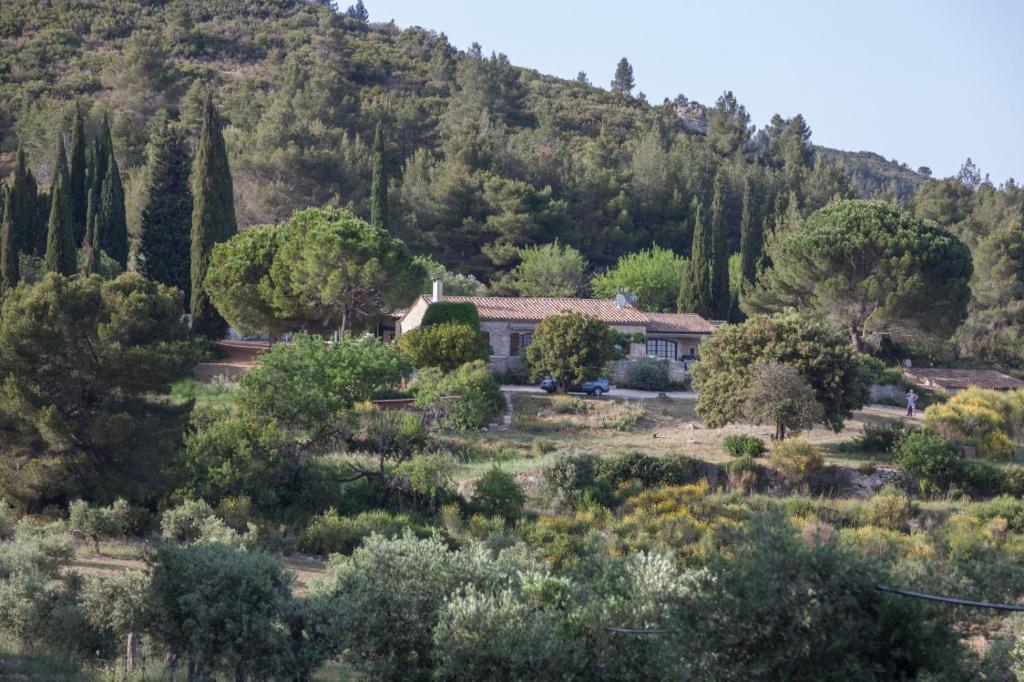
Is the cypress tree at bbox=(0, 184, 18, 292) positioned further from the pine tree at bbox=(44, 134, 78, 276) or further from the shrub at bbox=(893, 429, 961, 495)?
the shrub at bbox=(893, 429, 961, 495)

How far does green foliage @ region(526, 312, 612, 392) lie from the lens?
43.8 metres

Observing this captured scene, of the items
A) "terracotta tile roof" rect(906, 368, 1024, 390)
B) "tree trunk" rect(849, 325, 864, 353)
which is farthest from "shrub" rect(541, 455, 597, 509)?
"terracotta tile roof" rect(906, 368, 1024, 390)

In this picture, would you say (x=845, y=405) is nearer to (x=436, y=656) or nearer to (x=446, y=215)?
(x=436, y=656)

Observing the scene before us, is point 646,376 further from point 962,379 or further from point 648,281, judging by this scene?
point 648,281

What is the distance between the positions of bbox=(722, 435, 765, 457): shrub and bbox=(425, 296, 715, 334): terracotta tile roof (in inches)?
560

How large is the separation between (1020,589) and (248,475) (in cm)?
2051

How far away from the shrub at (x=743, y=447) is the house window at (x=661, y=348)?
55.6 ft

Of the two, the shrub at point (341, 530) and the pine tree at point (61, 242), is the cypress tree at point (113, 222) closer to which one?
the pine tree at point (61, 242)

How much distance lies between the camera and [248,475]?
29766mm

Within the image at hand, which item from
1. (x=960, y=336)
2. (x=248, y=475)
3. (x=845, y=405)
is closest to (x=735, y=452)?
(x=845, y=405)

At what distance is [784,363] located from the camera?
38219 mm

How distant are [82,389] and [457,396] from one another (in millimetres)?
12741

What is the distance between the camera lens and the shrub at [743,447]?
3675 centimetres

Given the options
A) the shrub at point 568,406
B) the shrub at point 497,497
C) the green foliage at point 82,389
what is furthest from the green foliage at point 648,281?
the green foliage at point 82,389
